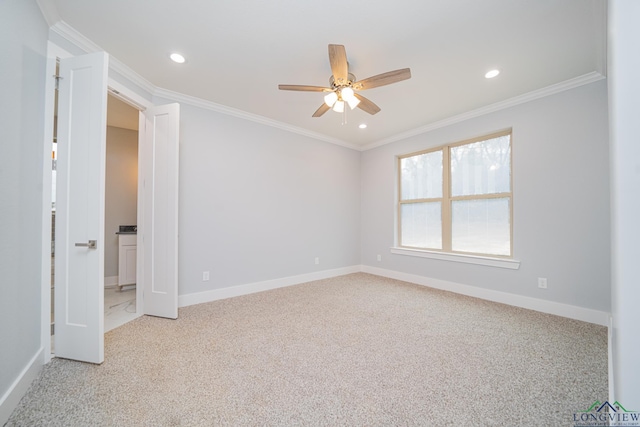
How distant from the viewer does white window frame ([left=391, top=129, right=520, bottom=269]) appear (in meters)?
3.17

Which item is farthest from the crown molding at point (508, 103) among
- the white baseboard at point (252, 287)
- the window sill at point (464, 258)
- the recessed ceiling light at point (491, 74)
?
the white baseboard at point (252, 287)

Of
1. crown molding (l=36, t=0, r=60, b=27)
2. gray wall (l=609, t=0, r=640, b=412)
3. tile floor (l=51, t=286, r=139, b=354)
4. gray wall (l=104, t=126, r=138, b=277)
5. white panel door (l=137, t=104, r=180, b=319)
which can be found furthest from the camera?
gray wall (l=104, t=126, r=138, b=277)

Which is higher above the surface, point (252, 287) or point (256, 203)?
point (256, 203)

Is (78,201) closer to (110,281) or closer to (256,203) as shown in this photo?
(256,203)

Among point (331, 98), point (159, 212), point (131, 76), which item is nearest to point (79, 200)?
point (159, 212)

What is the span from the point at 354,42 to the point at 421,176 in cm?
276

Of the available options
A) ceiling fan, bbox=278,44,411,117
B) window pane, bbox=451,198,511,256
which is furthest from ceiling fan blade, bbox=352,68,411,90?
window pane, bbox=451,198,511,256

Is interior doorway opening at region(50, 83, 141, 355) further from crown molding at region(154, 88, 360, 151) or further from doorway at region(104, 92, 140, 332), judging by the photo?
crown molding at region(154, 88, 360, 151)

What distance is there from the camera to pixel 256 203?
3.65m

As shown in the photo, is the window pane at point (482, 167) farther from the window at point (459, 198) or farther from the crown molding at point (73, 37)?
the crown molding at point (73, 37)

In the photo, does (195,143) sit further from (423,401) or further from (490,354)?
(490,354)

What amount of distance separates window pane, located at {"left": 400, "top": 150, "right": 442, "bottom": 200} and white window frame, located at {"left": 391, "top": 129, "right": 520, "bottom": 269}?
62 mm

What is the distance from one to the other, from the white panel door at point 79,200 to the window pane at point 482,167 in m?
4.30

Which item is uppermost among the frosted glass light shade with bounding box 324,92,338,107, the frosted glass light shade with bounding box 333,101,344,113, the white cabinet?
the frosted glass light shade with bounding box 324,92,338,107
